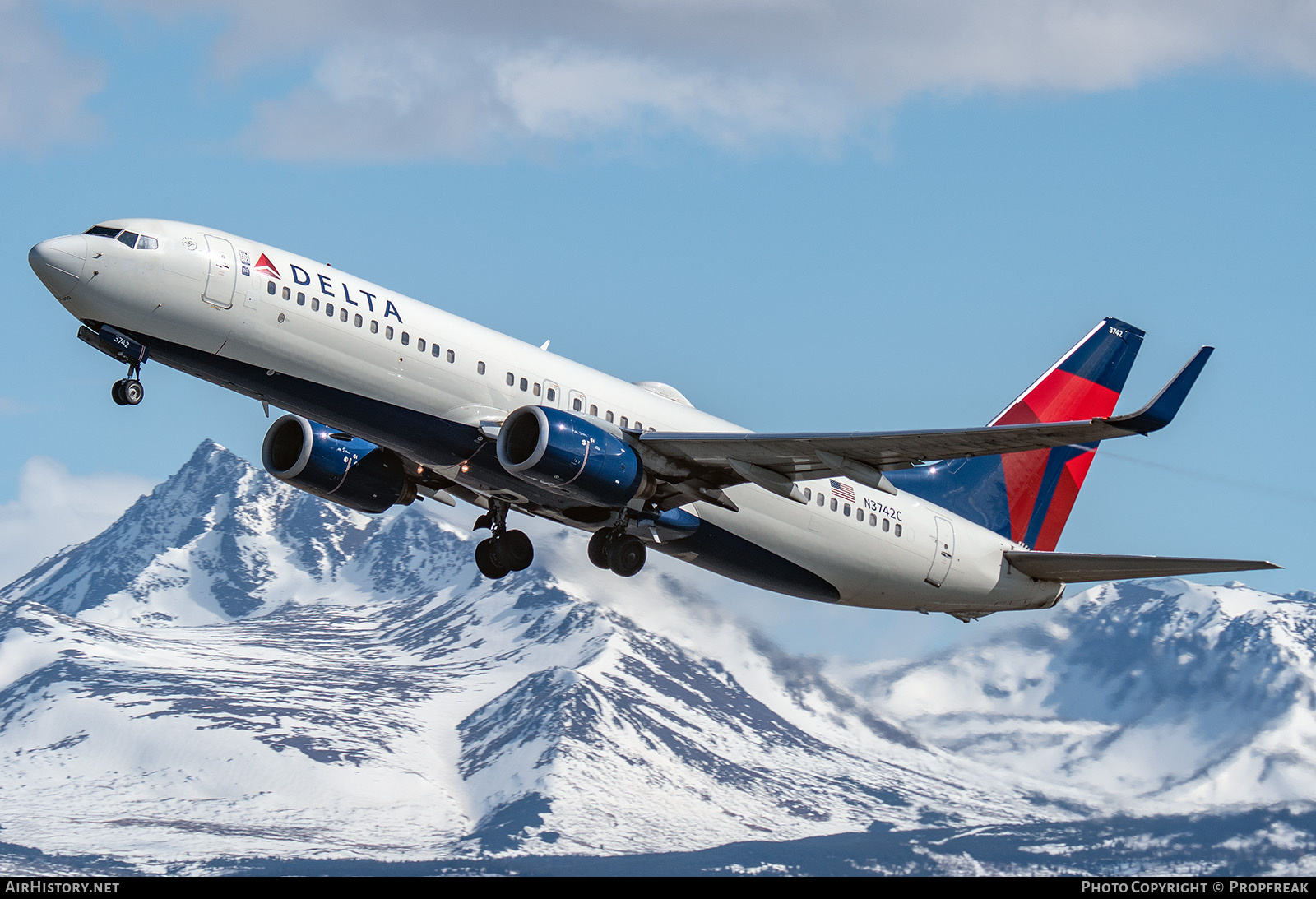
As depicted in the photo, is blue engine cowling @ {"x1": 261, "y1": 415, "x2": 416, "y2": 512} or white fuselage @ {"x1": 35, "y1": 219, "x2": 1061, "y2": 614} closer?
white fuselage @ {"x1": 35, "y1": 219, "x2": 1061, "y2": 614}

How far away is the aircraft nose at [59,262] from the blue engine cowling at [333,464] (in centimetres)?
843

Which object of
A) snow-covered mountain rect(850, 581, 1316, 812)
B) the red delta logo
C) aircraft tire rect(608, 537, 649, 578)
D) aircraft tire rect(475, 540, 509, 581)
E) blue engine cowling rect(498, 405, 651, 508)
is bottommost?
aircraft tire rect(608, 537, 649, 578)

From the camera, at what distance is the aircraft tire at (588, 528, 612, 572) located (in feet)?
128

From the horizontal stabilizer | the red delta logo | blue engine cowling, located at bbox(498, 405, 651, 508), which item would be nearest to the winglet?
the horizontal stabilizer

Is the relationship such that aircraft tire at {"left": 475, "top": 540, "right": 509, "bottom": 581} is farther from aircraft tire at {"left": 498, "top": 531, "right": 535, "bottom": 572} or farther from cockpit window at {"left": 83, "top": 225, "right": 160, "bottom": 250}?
cockpit window at {"left": 83, "top": 225, "right": 160, "bottom": 250}

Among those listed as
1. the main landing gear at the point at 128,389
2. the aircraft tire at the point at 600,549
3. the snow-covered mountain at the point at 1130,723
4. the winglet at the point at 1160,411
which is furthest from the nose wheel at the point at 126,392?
the snow-covered mountain at the point at 1130,723

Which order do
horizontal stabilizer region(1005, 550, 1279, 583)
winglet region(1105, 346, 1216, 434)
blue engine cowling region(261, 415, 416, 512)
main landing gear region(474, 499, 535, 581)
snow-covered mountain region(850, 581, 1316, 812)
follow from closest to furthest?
winglet region(1105, 346, 1216, 434) → horizontal stabilizer region(1005, 550, 1279, 583) → blue engine cowling region(261, 415, 416, 512) → main landing gear region(474, 499, 535, 581) → snow-covered mountain region(850, 581, 1316, 812)

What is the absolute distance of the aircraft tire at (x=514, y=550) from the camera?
143 ft

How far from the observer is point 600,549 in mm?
39156

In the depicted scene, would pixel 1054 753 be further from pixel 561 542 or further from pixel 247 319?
pixel 247 319

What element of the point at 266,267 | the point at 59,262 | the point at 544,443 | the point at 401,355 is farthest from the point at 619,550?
the point at 59,262

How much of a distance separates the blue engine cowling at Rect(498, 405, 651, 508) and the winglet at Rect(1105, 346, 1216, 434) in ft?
35.4
